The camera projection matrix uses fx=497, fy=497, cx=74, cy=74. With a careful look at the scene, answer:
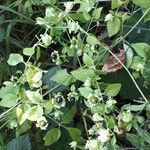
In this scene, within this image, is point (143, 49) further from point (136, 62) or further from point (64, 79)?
point (64, 79)

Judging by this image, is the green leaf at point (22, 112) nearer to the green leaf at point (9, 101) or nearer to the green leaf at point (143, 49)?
the green leaf at point (9, 101)

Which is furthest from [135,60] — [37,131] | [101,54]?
[37,131]

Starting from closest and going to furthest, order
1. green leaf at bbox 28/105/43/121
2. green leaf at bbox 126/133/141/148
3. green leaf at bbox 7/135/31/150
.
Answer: green leaf at bbox 28/105/43/121 → green leaf at bbox 126/133/141/148 → green leaf at bbox 7/135/31/150

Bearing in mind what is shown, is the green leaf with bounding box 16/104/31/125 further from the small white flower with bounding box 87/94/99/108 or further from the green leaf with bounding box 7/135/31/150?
the green leaf with bounding box 7/135/31/150

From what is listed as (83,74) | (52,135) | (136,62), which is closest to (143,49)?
(136,62)

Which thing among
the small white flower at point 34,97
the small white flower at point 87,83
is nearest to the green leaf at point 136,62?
the small white flower at point 87,83

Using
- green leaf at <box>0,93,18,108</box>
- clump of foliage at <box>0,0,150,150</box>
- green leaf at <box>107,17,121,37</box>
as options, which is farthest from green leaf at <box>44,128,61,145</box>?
green leaf at <box>107,17,121,37</box>

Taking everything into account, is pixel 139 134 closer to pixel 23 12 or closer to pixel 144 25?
pixel 144 25
